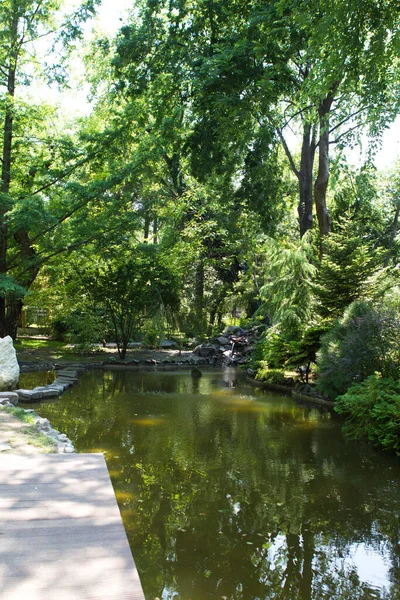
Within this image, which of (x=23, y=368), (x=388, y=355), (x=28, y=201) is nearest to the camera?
(x=388, y=355)

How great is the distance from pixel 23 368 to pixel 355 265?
9.27 metres

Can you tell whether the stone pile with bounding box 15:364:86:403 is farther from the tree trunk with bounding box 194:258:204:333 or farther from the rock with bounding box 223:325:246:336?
the tree trunk with bounding box 194:258:204:333

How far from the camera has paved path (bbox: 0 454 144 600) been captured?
2.32m

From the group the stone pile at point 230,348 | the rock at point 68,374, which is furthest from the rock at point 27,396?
the stone pile at point 230,348

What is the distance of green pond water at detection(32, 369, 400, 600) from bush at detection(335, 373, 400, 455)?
Answer: 0.26 meters

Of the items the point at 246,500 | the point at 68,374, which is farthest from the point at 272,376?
the point at 246,500

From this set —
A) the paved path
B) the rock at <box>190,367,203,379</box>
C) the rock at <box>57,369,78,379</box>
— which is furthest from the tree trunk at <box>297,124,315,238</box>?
the paved path

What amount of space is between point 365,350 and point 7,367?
22.2ft

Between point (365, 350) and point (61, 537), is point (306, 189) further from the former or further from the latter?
point (61, 537)

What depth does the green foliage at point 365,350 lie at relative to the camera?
28.0 ft

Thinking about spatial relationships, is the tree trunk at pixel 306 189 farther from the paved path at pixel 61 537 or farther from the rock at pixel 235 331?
the paved path at pixel 61 537

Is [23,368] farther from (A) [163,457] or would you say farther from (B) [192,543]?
(B) [192,543]

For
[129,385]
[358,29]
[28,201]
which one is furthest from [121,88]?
[129,385]

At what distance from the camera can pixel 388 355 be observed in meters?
8.60
